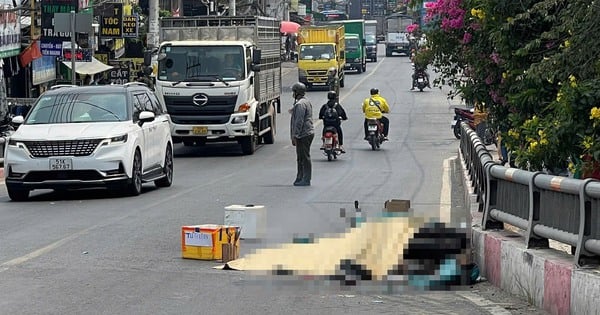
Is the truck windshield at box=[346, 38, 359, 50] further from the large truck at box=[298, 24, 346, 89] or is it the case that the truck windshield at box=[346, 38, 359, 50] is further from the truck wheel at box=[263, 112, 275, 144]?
the truck wheel at box=[263, 112, 275, 144]

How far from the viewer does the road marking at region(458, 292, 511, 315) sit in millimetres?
9164

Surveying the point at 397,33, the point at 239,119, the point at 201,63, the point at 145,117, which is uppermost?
the point at 397,33

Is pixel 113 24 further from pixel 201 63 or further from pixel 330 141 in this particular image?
pixel 330 141

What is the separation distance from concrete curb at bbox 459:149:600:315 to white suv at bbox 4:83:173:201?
8.21 metres

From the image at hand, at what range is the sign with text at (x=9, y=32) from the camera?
3341cm

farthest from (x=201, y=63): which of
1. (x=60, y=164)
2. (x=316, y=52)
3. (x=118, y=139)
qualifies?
(x=316, y=52)

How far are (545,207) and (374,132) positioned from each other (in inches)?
863

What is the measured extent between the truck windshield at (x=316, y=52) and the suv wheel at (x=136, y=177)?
3965 centimetres

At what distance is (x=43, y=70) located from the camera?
3997cm

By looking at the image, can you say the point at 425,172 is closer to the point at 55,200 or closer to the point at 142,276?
the point at 55,200

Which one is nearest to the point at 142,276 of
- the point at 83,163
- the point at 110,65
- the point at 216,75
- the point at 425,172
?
the point at 83,163

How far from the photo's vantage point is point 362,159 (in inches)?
1137

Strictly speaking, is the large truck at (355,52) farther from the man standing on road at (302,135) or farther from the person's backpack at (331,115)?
the man standing on road at (302,135)

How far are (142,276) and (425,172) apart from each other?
48.7 feet
